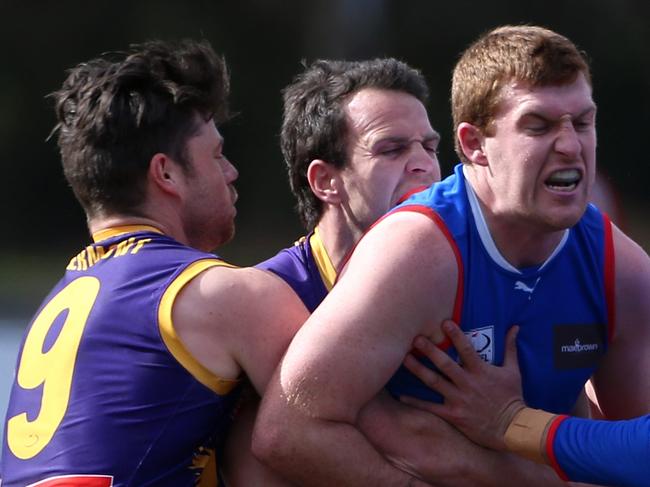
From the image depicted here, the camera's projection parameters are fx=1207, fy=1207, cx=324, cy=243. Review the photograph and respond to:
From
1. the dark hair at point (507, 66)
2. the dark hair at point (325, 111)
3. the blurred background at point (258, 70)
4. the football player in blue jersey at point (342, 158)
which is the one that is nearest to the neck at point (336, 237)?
the football player in blue jersey at point (342, 158)

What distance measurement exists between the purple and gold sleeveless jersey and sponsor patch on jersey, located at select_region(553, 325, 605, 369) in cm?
63

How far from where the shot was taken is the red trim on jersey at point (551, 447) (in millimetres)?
2533

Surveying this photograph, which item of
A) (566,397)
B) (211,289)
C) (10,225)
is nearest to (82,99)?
(211,289)

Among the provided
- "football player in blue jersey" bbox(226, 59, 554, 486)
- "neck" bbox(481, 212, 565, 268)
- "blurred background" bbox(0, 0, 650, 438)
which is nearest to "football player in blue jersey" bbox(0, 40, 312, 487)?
"football player in blue jersey" bbox(226, 59, 554, 486)

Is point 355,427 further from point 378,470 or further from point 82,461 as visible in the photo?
point 82,461

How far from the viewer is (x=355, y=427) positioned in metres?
2.62

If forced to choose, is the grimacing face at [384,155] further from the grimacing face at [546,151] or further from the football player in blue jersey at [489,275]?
the grimacing face at [546,151]

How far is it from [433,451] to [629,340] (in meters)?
0.55

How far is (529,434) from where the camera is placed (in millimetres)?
2584

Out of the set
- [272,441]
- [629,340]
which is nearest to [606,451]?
[629,340]

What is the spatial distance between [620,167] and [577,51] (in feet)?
15.9

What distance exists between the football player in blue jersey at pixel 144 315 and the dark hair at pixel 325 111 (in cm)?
56

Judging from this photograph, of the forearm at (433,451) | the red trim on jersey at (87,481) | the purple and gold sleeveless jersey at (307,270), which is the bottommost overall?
the red trim on jersey at (87,481)

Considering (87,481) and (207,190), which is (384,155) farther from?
(87,481)
